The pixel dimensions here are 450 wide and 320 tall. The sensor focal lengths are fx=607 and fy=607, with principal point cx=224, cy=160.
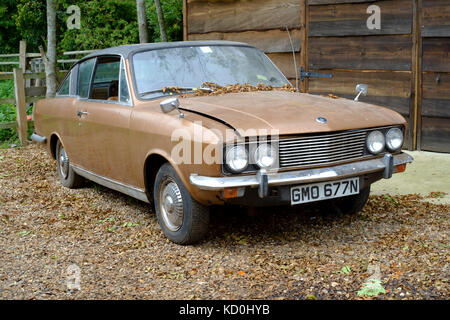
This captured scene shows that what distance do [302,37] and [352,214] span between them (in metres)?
4.47

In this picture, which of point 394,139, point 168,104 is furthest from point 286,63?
point 168,104

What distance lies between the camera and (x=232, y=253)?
4598 mm

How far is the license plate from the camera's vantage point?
4391 millimetres

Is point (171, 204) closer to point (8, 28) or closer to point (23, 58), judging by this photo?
point (23, 58)

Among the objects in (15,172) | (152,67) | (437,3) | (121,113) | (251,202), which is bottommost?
(15,172)

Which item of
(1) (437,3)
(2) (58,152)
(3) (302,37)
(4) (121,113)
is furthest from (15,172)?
(1) (437,3)

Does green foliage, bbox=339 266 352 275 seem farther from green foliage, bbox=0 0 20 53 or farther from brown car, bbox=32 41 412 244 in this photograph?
green foliage, bbox=0 0 20 53

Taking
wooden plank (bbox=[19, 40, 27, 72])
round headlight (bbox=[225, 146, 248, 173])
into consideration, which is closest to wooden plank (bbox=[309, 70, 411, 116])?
round headlight (bbox=[225, 146, 248, 173])

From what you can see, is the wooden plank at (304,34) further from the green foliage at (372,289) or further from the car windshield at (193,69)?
the green foliage at (372,289)

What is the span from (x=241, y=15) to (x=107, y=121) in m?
5.23

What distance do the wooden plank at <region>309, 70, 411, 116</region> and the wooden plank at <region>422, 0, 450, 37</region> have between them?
2.11 ft
